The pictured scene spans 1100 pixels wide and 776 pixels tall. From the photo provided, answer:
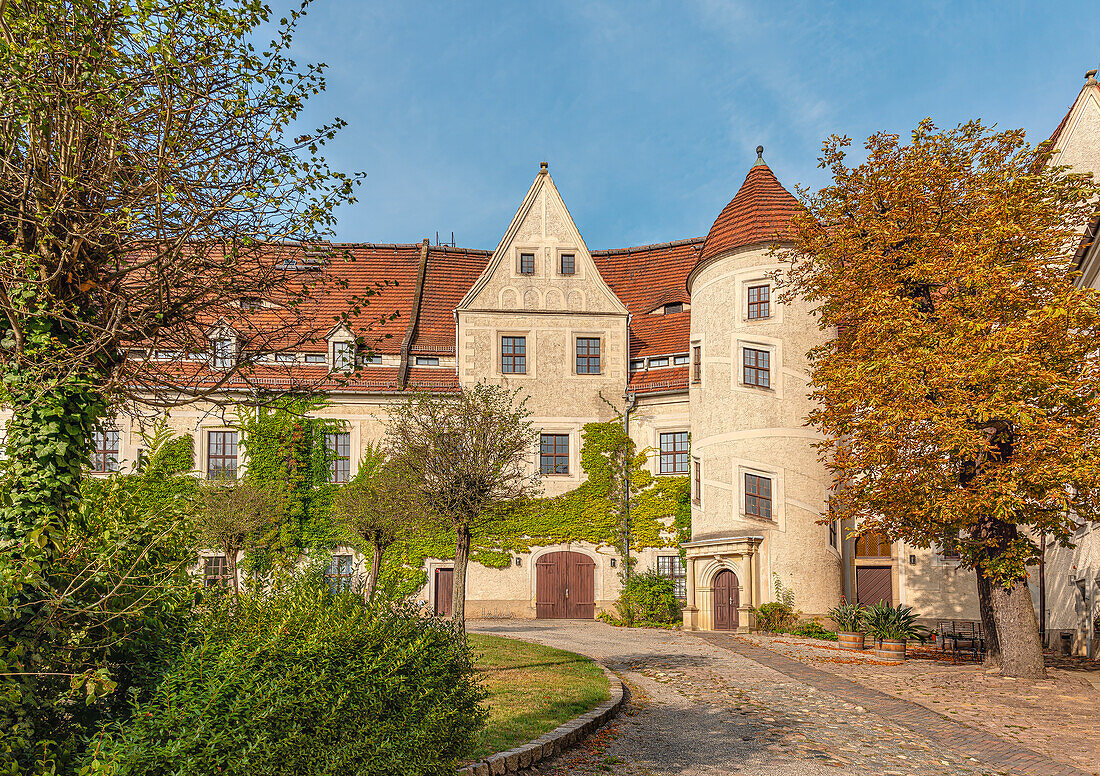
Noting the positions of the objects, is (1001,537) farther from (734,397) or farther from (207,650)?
(207,650)

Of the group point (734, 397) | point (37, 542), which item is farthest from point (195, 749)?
point (734, 397)

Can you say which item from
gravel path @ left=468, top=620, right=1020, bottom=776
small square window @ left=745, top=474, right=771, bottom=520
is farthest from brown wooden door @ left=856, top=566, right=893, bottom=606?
gravel path @ left=468, top=620, right=1020, bottom=776

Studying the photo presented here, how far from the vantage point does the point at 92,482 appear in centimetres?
595

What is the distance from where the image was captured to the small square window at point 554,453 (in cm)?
3002

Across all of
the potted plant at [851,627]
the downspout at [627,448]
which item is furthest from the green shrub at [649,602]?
the potted plant at [851,627]

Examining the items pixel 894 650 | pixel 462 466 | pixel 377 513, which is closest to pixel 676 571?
pixel 894 650

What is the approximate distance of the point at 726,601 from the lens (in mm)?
25984

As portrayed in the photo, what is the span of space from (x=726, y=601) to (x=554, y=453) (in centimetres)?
799

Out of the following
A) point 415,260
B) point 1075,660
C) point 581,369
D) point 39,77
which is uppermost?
point 415,260

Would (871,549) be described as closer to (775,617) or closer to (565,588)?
(775,617)

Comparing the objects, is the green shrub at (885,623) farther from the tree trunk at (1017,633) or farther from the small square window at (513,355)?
the small square window at (513,355)

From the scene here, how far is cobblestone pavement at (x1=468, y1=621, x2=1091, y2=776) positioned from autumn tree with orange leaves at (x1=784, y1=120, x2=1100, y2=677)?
13.9 ft

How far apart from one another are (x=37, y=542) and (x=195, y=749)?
4.58 feet

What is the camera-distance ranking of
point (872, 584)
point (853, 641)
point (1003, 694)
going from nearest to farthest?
1. point (1003, 694)
2. point (853, 641)
3. point (872, 584)
